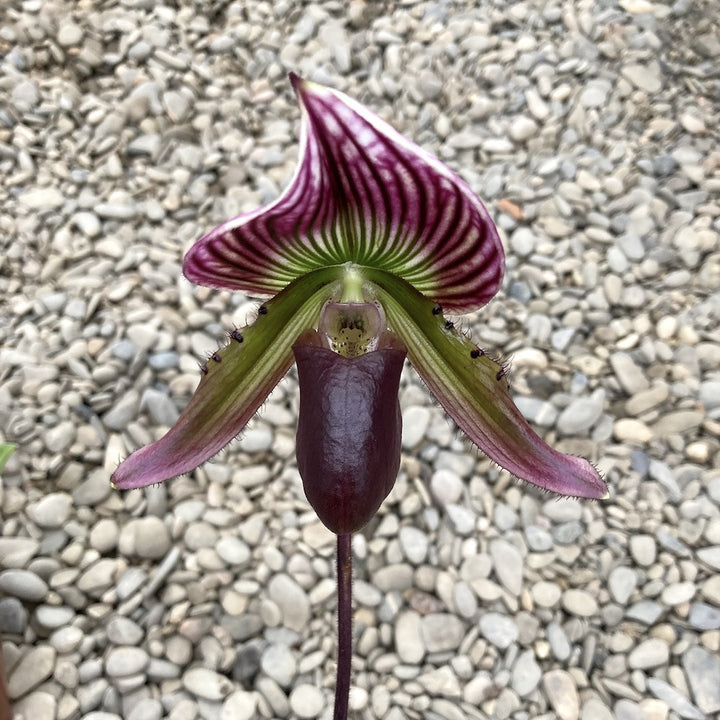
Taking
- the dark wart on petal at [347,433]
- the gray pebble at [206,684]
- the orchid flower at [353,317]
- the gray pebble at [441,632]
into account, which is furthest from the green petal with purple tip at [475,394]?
the gray pebble at [206,684]

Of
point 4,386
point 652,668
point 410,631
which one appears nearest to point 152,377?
point 4,386

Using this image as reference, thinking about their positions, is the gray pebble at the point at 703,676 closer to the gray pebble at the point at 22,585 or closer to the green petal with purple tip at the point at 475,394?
the green petal with purple tip at the point at 475,394

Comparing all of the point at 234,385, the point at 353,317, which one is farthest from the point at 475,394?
the point at 234,385

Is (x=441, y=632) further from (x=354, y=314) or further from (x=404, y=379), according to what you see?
(x=354, y=314)

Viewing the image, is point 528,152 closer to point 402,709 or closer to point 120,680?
point 402,709

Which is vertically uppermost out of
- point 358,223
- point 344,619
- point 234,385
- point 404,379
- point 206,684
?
point 358,223

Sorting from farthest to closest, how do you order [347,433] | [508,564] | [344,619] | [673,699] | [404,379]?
[404,379], [508,564], [673,699], [344,619], [347,433]
